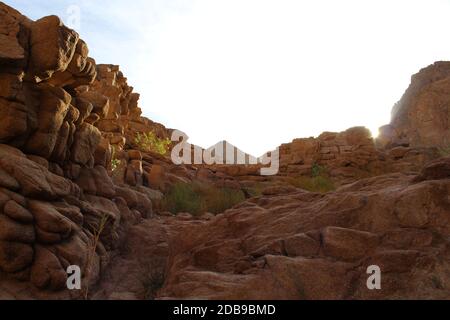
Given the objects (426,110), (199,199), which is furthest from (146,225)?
(426,110)

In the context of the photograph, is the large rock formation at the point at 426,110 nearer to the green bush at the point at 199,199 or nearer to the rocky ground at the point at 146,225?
the green bush at the point at 199,199

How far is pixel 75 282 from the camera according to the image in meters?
4.40

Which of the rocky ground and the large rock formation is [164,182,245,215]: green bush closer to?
the rocky ground

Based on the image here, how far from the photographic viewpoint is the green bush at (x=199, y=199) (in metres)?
8.84

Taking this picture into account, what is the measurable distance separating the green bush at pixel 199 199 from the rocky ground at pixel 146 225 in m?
0.57

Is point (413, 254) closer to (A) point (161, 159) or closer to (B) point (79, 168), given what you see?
(B) point (79, 168)

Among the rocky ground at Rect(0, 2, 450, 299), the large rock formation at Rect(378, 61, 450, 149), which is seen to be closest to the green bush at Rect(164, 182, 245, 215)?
the rocky ground at Rect(0, 2, 450, 299)

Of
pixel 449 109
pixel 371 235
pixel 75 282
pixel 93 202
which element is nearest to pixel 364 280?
pixel 371 235

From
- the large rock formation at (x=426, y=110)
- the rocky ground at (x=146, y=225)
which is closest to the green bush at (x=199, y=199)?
the rocky ground at (x=146, y=225)

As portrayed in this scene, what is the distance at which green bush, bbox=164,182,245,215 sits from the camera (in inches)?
348

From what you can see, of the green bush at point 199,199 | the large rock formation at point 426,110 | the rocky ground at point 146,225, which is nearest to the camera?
the rocky ground at point 146,225

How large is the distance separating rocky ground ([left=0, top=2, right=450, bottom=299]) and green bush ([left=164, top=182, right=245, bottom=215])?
57 cm

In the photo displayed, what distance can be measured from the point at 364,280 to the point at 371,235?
1.81ft
